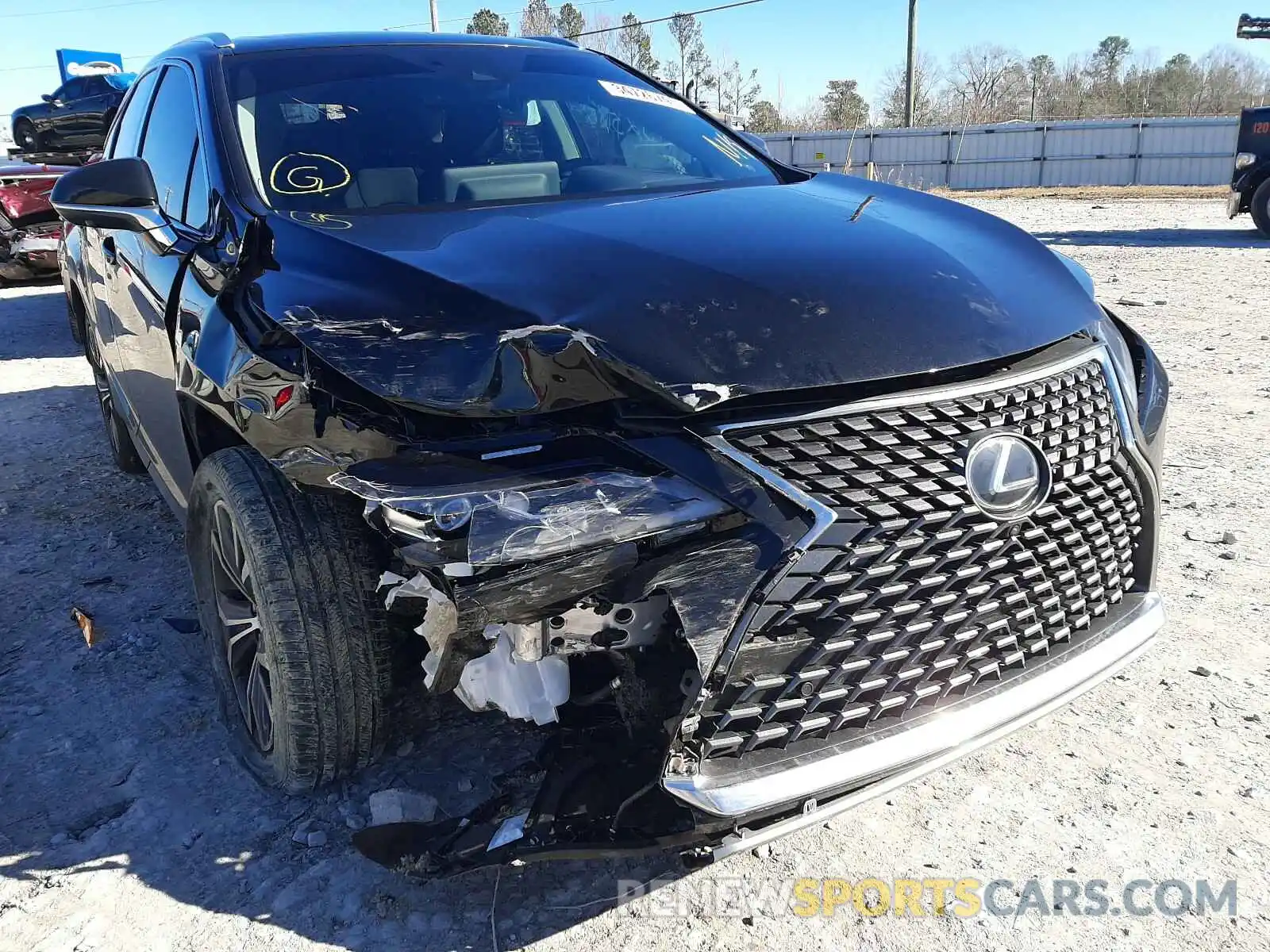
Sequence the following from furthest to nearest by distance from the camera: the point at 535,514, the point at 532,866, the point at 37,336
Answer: the point at 37,336
the point at 532,866
the point at 535,514

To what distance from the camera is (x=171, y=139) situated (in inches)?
123

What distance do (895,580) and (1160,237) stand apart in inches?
550

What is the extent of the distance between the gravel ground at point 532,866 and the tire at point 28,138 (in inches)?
301

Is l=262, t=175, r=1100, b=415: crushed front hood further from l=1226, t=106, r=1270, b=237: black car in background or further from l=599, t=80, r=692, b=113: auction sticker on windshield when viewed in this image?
l=1226, t=106, r=1270, b=237: black car in background

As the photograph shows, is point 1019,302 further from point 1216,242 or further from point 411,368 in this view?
point 1216,242

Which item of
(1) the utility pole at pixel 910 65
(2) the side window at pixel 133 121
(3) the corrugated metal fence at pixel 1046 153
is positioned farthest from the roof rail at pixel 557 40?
(1) the utility pole at pixel 910 65

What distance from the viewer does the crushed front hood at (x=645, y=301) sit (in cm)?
172

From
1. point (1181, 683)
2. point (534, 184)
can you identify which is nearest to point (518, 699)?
point (534, 184)

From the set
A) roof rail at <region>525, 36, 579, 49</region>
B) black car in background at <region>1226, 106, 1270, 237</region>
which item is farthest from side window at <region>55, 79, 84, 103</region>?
black car in background at <region>1226, 106, 1270, 237</region>

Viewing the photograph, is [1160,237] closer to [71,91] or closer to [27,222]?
[27,222]

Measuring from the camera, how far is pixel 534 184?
277cm

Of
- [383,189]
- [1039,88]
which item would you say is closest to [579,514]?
[383,189]

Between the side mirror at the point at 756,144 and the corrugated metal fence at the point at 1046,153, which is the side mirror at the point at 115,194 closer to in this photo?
the side mirror at the point at 756,144

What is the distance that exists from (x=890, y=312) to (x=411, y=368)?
93cm
